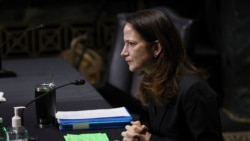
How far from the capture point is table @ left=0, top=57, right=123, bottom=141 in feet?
8.30

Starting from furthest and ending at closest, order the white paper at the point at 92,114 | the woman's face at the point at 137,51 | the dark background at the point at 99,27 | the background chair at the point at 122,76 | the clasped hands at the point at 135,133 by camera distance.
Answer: the dark background at the point at 99,27 → the background chair at the point at 122,76 → the white paper at the point at 92,114 → the woman's face at the point at 137,51 → the clasped hands at the point at 135,133

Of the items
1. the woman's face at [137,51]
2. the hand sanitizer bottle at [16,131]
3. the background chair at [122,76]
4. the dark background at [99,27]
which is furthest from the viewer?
the dark background at [99,27]

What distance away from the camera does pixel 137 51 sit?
2471 millimetres

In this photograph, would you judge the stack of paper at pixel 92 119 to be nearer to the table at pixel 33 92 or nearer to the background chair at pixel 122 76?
the table at pixel 33 92

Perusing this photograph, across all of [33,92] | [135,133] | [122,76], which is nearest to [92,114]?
[135,133]

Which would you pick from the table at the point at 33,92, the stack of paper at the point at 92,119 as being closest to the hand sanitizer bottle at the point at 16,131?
the table at the point at 33,92

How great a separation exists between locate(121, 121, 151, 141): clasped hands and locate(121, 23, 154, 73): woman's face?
9.9 inches

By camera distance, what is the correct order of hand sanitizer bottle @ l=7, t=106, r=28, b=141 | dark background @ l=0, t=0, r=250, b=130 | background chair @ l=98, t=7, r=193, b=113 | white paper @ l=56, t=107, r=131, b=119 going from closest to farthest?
hand sanitizer bottle @ l=7, t=106, r=28, b=141 → white paper @ l=56, t=107, r=131, b=119 → background chair @ l=98, t=7, r=193, b=113 → dark background @ l=0, t=0, r=250, b=130

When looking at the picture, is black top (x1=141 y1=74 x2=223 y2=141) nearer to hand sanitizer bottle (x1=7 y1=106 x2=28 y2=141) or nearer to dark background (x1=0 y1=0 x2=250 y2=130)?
hand sanitizer bottle (x1=7 y1=106 x2=28 y2=141)

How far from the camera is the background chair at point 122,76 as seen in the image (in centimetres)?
368

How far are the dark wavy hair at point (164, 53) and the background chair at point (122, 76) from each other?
1117mm

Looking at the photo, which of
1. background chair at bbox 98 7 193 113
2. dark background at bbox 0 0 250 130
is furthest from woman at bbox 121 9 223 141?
dark background at bbox 0 0 250 130

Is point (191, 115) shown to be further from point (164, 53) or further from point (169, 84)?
point (164, 53)

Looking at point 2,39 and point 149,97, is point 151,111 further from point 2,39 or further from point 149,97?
point 2,39
